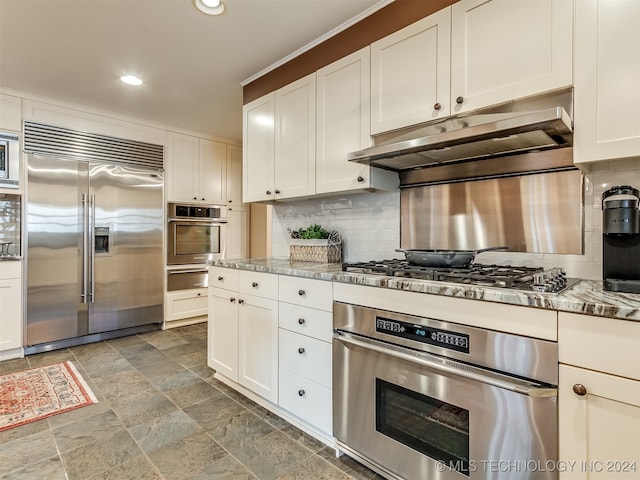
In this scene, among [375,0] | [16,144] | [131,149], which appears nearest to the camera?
[375,0]

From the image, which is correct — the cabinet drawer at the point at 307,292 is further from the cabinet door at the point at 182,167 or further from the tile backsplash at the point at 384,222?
the cabinet door at the point at 182,167

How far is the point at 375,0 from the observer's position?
1.94 metres

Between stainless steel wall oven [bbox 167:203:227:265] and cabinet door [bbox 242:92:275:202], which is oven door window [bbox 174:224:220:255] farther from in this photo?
cabinet door [bbox 242:92:275:202]

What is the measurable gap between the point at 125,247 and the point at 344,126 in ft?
9.59

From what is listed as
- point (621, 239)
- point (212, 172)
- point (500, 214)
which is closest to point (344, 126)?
point (500, 214)

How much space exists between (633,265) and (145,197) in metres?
4.15

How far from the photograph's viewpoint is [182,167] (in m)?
4.27

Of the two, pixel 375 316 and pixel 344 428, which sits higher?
pixel 375 316

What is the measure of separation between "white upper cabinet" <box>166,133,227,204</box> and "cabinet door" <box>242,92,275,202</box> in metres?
1.73

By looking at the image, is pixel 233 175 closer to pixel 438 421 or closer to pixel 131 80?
pixel 131 80

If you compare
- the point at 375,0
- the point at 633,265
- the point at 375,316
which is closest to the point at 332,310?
the point at 375,316

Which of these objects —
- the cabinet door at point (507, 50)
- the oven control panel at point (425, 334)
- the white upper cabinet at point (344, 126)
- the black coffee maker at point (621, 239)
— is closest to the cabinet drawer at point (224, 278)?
the white upper cabinet at point (344, 126)

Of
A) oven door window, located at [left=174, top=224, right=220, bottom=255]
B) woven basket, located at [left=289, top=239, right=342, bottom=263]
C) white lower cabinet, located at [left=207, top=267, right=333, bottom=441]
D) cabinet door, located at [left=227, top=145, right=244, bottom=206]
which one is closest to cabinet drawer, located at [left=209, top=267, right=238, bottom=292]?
white lower cabinet, located at [left=207, top=267, right=333, bottom=441]

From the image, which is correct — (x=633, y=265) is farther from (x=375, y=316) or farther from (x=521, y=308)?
(x=375, y=316)
